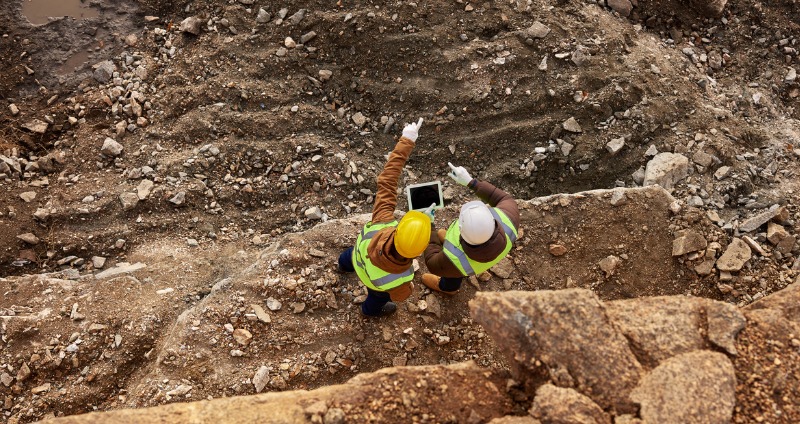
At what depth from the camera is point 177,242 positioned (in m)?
4.45

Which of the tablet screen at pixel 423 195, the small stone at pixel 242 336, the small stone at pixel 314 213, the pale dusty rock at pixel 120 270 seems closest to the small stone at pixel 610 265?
the tablet screen at pixel 423 195

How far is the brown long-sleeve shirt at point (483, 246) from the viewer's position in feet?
10.2

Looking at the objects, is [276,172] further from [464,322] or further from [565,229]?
[565,229]

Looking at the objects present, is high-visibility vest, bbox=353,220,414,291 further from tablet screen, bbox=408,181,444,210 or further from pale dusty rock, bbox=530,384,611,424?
pale dusty rock, bbox=530,384,611,424

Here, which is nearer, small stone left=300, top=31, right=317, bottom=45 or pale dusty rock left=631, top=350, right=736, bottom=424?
pale dusty rock left=631, top=350, right=736, bottom=424

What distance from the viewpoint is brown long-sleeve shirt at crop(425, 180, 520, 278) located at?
3100 mm

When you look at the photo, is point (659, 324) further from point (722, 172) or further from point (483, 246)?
point (722, 172)

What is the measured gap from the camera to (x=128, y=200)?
4.45 metres

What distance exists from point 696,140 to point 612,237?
1.36 m

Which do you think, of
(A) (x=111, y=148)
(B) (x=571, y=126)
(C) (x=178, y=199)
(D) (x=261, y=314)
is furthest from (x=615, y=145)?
(A) (x=111, y=148)

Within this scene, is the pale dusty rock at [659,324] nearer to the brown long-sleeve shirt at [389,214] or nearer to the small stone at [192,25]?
the brown long-sleeve shirt at [389,214]

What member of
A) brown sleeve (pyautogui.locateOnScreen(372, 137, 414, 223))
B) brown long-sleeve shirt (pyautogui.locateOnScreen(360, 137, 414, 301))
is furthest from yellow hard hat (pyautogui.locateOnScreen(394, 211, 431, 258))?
brown sleeve (pyautogui.locateOnScreen(372, 137, 414, 223))

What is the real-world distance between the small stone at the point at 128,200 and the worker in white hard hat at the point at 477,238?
2.68m

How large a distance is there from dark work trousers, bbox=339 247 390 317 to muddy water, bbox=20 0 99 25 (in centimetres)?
385
